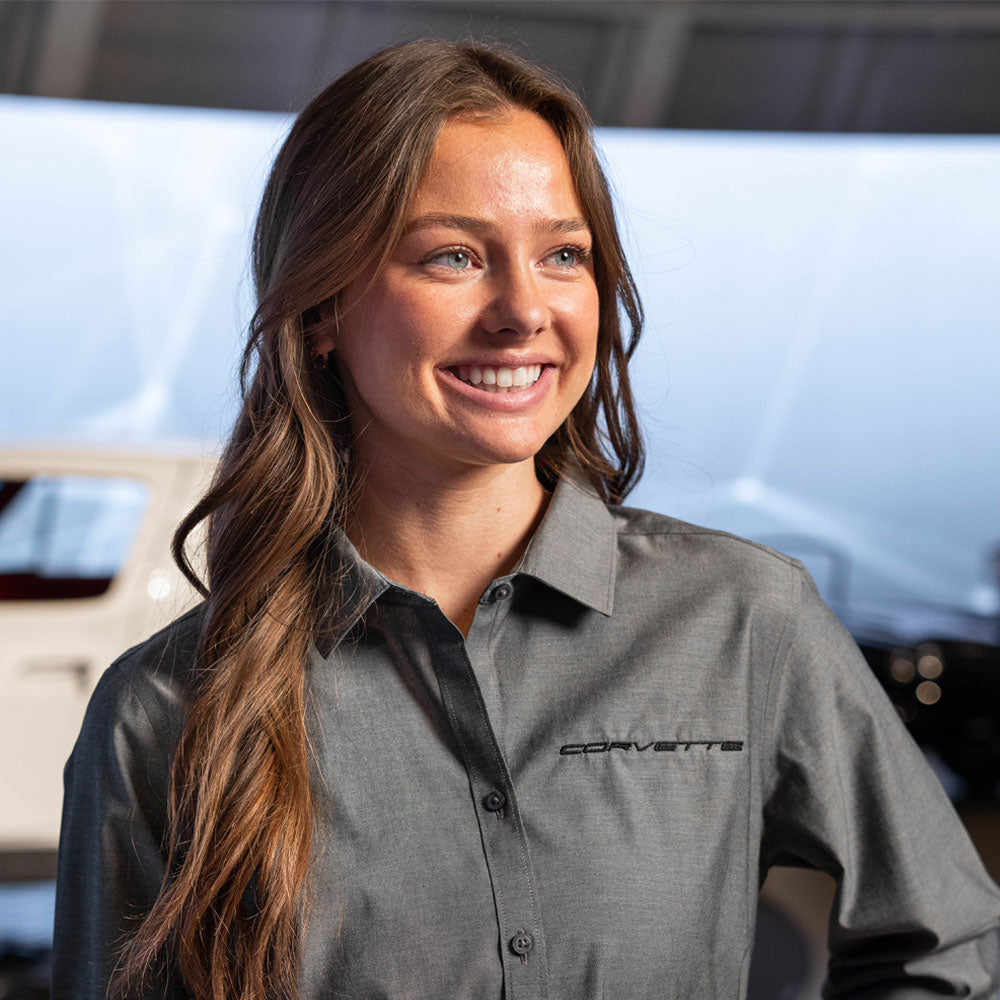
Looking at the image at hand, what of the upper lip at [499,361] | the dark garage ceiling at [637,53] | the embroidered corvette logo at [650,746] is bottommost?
the embroidered corvette logo at [650,746]

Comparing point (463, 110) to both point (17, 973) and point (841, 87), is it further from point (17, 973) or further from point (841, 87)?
point (841, 87)

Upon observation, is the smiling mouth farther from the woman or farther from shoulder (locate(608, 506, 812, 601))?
shoulder (locate(608, 506, 812, 601))

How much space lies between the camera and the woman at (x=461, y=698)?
1.33 meters

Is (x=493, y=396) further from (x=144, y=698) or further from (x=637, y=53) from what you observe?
(x=637, y=53)

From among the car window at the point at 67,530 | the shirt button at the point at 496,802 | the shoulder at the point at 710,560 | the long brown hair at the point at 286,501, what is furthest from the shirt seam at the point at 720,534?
the car window at the point at 67,530

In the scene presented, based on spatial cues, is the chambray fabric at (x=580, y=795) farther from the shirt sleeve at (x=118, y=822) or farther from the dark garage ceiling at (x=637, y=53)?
the dark garage ceiling at (x=637, y=53)

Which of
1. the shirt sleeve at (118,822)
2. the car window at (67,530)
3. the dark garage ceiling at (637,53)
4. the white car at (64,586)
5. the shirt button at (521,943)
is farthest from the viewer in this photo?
the dark garage ceiling at (637,53)

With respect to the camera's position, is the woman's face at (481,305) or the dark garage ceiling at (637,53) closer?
the woman's face at (481,305)

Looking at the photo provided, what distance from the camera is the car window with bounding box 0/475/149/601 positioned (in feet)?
12.7

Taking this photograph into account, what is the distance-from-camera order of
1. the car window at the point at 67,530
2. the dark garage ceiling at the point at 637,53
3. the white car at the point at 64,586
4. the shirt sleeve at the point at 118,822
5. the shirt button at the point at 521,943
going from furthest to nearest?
the dark garage ceiling at the point at 637,53, the car window at the point at 67,530, the white car at the point at 64,586, the shirt sleeve at the point at 118,822, the shirt button at the point at 521,943

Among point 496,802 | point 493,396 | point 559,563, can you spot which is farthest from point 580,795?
point 493,396

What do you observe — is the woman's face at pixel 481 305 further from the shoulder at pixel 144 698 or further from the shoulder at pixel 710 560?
the shoulder at pixel 144 698

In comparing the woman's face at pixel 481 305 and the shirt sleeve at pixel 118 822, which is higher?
the woman's face at pixel 481 305

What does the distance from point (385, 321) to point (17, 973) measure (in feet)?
8.91
